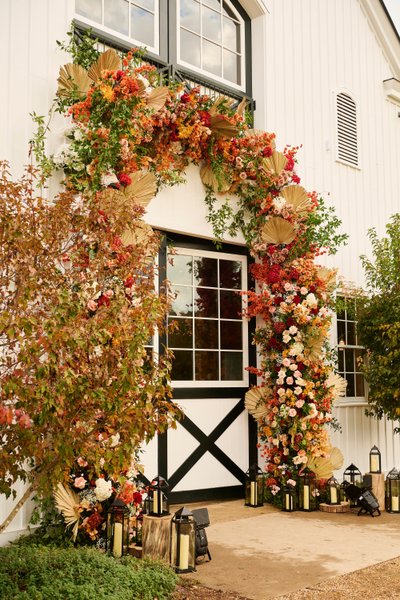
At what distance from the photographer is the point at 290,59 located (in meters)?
9.91

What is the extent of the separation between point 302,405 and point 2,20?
16.6 feet

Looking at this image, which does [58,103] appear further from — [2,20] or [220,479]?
[220,479]

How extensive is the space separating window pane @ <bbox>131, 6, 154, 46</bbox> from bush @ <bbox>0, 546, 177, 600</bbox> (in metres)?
5.55

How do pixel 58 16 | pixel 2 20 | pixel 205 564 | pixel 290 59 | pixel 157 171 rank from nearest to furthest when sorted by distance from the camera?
pixel 205 564
pixel 2 20
pixel 58 16
pixel 157 171
pixel 290 59

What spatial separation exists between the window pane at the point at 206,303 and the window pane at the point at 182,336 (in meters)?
0.19

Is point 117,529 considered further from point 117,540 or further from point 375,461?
point 375,461

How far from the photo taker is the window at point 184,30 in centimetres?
781

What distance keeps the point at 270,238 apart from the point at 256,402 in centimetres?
195

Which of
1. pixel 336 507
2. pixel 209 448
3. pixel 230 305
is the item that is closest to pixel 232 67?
pixel 230 305

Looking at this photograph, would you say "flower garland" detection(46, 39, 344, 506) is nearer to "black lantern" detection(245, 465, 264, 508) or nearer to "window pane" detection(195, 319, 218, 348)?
"black lantern" detection(245, 465, 264, 508)

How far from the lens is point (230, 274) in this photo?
8930mm

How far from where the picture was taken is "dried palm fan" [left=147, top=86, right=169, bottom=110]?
717cm

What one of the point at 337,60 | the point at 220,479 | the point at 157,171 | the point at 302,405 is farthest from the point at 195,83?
the point at 220,479

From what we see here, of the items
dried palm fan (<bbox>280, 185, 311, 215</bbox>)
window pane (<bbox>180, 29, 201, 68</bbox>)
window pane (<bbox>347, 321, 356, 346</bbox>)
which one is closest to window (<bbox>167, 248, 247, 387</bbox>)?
dried palm fan (<bbox>280, 185, 311, 215</bbox>)
